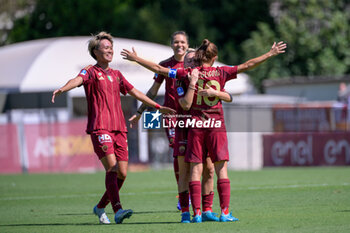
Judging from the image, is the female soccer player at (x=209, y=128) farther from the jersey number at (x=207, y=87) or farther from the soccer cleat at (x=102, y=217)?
the soccer cleat at (x=102, y=217)

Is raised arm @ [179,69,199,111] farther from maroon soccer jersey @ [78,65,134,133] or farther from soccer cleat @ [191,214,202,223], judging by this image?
soccer cleat @ [191,214,202,223]

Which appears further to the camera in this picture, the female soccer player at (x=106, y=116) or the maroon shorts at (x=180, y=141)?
the female soccer player at (x=106, y=116)

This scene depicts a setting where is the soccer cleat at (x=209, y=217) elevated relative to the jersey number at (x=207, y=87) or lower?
lower

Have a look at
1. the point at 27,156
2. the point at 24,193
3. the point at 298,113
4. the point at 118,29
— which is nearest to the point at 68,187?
the point at 24,193

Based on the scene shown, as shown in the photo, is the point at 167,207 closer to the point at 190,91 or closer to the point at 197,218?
the point at 197,218

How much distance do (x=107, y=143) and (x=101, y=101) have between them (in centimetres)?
51

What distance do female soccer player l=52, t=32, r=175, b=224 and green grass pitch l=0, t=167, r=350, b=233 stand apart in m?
0.42

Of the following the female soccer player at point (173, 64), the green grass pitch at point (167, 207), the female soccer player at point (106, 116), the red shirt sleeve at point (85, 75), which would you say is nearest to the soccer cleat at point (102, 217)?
the female soccer player at point (106, 116)

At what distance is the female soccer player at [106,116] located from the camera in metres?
8.61

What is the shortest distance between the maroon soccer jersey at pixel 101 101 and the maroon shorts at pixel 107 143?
0.20 ft

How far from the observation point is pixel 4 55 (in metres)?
31.4

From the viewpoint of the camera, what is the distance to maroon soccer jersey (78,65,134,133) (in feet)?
28.4

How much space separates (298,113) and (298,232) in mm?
18573

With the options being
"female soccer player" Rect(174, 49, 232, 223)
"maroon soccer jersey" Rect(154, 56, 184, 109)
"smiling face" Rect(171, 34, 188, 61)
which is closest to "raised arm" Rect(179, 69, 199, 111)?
"female soccer player" Rect(174, 49, 232, 223)
